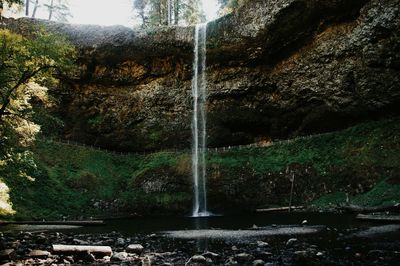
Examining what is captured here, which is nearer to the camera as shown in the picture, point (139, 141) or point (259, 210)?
point (259, 210)

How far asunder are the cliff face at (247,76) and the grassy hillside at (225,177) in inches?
129

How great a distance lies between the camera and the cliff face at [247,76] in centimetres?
3008

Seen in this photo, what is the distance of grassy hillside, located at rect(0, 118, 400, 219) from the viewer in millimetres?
25672

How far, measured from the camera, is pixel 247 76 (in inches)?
1455

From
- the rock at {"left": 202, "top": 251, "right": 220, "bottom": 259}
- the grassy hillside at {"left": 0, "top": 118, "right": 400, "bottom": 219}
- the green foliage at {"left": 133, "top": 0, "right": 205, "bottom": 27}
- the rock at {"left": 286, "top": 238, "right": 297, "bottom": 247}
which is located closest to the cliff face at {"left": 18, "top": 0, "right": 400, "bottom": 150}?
the grassy hillside at {"left": 0, "top": 118, "right": 400, "bottom": 219}

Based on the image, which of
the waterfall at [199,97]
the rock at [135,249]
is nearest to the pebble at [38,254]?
the rock at [135,249]

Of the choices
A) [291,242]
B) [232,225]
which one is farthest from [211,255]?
[232,225]

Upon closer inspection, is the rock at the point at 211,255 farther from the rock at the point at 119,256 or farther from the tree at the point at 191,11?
the tree at the point at 191,11

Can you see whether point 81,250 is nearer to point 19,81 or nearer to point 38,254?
point 38,254

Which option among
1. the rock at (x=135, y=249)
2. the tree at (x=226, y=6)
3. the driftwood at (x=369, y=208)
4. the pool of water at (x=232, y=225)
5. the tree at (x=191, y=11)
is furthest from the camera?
the tree at (x=191, y=11)

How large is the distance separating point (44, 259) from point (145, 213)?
2024 centimetres

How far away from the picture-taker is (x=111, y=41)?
126ft

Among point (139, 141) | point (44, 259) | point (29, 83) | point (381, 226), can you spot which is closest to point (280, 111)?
point (139, 141)

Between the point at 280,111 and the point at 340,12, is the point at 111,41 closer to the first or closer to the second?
the point at 280,111
